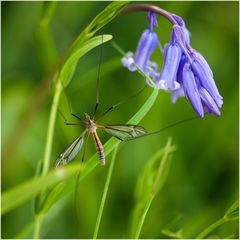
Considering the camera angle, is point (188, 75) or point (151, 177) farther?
point (151, 177)

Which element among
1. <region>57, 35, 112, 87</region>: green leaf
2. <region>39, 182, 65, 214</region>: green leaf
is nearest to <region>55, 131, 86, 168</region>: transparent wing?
<region>39, 182, 65, 214</region>: green leaf

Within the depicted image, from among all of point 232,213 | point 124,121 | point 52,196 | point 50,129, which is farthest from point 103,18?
point 124,121

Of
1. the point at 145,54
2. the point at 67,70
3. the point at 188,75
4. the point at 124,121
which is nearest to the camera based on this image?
the point at 188,75

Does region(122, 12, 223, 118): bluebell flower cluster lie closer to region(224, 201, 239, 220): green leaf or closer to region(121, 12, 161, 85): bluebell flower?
region(121, 12, 161, 85): bluebell flower

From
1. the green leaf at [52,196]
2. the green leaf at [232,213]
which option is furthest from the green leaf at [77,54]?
the green leaf at [232,213]

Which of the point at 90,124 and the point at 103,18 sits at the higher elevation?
the point at 103,18

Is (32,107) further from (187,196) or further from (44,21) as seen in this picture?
(187,196)

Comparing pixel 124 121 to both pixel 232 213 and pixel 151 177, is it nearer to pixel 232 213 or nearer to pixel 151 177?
pixel 151 177
